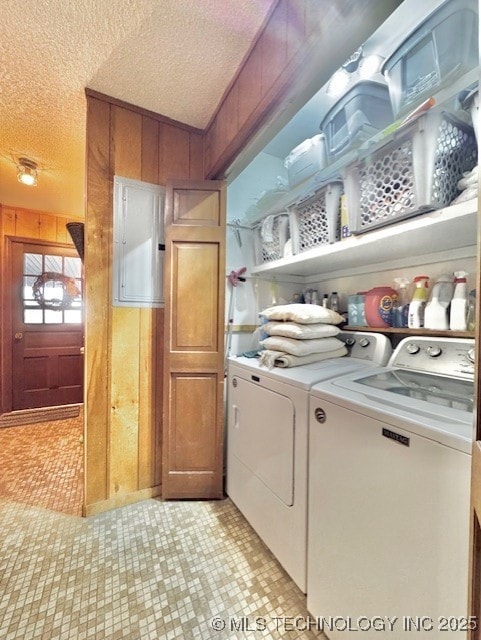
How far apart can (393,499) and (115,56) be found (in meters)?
2.20

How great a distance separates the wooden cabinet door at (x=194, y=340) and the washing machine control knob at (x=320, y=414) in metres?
0.79

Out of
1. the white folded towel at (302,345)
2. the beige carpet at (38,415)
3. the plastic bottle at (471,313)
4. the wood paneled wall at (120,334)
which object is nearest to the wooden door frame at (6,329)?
the beige carpet at (38,415)

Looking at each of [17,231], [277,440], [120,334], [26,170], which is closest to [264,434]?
[277,440]

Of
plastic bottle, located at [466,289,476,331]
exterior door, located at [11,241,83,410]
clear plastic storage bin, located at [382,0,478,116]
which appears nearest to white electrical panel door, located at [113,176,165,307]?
clear plastic storage bin, located at [382,0,478,116]

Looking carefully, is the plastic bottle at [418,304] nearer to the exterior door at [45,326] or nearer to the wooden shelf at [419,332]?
the wooden shelf at [419,332]

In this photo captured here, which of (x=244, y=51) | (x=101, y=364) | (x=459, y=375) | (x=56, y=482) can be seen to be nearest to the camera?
(x=459, y=375)

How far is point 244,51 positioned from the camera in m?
1.27

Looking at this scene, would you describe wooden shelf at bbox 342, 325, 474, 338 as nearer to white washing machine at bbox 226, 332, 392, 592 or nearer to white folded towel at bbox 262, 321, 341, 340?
white washing machine at bbox 226, 332, 392, 592

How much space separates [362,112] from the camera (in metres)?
1.31

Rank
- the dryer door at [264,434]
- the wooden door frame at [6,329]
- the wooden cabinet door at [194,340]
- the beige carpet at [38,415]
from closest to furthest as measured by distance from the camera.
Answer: the dryer door at [264,434], the wooden cabinet door at [194,340], the beige carpet at [38,415], the wooden door frame at [6,329]

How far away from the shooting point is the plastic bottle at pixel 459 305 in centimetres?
116

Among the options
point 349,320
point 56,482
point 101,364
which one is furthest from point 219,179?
point 56,482

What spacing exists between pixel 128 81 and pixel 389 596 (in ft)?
8.20

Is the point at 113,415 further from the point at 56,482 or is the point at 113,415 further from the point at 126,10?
the point at 126,10
